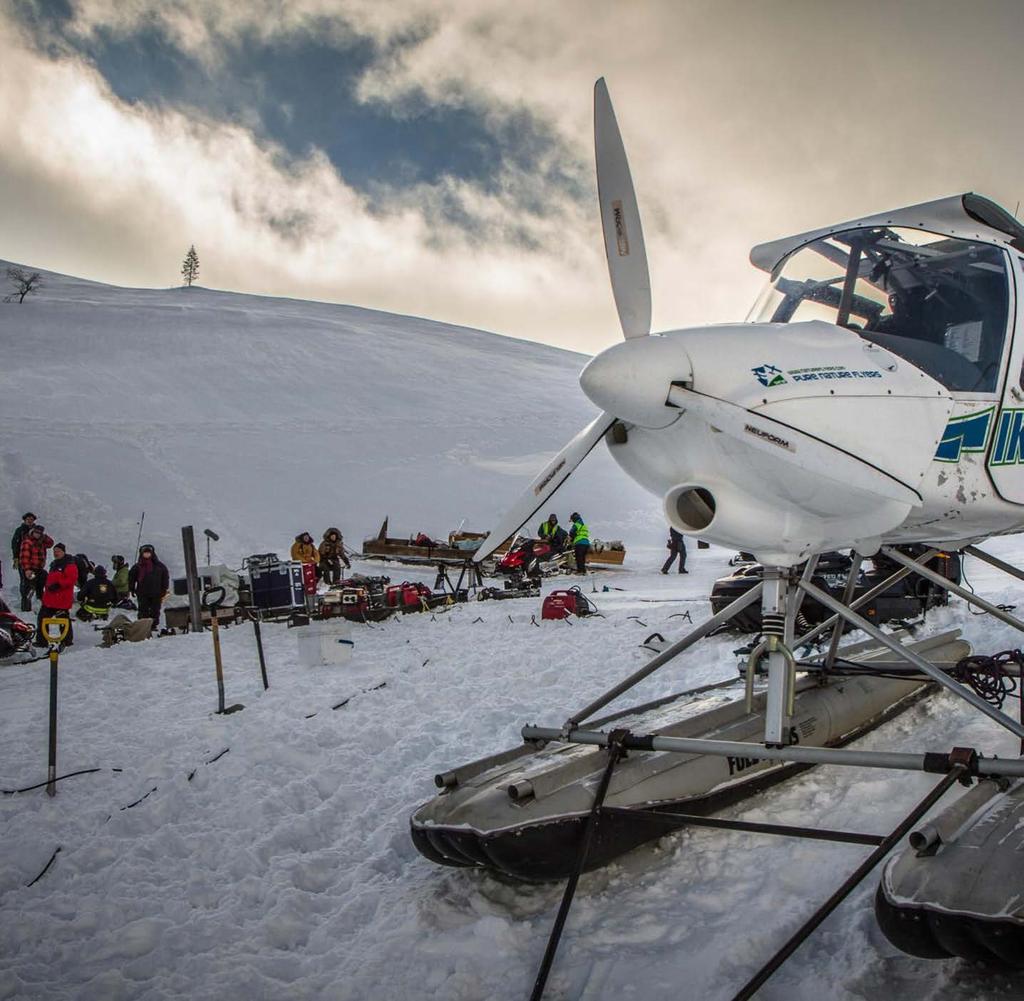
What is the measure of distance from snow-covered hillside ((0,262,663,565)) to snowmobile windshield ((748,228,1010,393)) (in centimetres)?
2082

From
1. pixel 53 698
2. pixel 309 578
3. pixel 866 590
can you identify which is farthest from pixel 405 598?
A: pixel 53 698

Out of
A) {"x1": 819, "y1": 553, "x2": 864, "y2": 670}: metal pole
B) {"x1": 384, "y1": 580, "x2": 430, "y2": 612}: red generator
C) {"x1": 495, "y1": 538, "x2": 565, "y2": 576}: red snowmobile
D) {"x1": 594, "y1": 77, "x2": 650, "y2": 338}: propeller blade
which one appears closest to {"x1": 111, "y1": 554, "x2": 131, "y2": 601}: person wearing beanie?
{"x1": 384, "y1": 580, "x2": 430, "y2": 612}: red generator

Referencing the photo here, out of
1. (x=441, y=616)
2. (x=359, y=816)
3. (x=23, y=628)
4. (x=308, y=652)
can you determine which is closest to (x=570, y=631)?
(x=441, y=616)

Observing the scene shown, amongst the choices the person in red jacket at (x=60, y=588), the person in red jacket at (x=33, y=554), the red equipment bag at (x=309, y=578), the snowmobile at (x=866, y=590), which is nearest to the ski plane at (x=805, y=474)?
the snowmobile at (x=866, y=590)

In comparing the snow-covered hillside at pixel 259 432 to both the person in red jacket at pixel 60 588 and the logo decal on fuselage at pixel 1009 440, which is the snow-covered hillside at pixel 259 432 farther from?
the logo decal on fuselage at pixel 1009 440

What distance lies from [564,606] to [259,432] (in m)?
27.3

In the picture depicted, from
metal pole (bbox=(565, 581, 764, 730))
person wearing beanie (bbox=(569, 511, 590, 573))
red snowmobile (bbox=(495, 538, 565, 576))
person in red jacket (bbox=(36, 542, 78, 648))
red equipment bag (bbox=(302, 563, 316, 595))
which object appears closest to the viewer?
metal pole (bbox=(565, 581, 764, 730))

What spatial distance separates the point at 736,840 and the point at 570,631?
6.35m

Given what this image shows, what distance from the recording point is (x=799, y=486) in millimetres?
3531

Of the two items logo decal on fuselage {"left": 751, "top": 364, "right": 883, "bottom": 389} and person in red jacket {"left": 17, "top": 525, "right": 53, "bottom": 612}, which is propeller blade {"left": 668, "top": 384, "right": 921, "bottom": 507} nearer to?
logo decal on fuselage {"left": 751, "top": 364, "right": 883, "bottom": 389}

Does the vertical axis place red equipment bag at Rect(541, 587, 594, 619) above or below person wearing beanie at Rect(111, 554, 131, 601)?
below

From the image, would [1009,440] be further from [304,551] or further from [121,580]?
[121,580]

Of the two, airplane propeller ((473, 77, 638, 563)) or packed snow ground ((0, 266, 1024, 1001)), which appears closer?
packed snow ground ((0, 266, 1024, 1001))

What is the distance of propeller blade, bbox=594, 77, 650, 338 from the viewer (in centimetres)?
370
